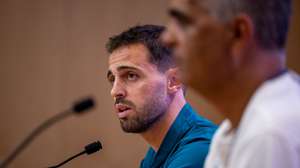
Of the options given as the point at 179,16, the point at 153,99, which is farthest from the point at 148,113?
the point at 179,16

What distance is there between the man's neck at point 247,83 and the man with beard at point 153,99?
654mm

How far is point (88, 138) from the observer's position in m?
2.99

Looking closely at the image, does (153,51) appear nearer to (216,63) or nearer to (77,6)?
(216,63)

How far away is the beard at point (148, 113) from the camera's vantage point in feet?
5.24

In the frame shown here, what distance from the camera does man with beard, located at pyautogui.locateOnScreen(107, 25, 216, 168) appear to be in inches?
62.0

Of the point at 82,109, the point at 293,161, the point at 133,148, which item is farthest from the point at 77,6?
the point at 293,161

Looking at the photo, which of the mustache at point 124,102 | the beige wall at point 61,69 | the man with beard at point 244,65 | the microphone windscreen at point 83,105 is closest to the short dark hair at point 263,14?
the man with beard at point 244,65

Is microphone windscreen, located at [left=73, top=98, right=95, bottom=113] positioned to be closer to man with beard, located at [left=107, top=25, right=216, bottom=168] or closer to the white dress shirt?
the white dress shirt

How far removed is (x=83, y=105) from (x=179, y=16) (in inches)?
9.8

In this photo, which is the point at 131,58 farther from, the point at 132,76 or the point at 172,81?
the point at 172,81

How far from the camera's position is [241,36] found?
32.0 inches

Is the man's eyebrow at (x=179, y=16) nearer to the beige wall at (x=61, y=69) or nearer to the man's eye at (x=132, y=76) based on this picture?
the man's eye at (x=132, y=76)

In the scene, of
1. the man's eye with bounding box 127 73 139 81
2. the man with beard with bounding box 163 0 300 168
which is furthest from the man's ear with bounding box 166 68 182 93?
the man with beard with bounding box 163 0 300 168

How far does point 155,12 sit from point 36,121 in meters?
1.06
